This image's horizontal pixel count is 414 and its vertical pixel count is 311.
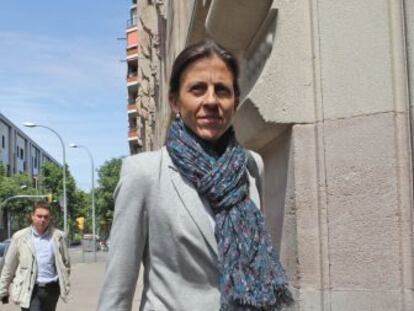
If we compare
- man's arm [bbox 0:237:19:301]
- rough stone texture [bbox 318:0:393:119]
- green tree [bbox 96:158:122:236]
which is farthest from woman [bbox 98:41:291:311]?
green tree [bbox 96:158:122:236]

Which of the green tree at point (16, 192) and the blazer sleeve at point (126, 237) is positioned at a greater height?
the green tree at point (16, 192)

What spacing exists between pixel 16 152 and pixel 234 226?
395ft

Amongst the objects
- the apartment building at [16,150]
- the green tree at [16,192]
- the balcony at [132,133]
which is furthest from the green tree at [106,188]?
the apartment building at [16,150]

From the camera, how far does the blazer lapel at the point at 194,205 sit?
7.46 ft

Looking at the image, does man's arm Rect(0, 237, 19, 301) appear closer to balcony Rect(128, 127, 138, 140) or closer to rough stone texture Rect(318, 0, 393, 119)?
rough stone texture Rect(318, 0, 393, 119)

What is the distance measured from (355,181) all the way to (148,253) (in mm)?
2160

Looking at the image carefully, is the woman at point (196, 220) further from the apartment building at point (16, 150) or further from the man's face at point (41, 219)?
the apartment building at point (16, 150)

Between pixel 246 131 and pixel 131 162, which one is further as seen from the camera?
pixel 246 131

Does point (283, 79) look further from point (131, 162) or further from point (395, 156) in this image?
point (131, 162)

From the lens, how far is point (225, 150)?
7.89ft

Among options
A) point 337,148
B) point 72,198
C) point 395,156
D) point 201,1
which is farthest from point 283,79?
point 72,198

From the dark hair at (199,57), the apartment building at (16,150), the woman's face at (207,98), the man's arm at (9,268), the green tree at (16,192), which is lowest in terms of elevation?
the man's arm at (9,268)

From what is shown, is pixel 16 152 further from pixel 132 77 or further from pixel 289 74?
pixel 289 74

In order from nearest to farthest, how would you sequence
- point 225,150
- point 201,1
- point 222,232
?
point 222,232, point 225,150, point 201,1
